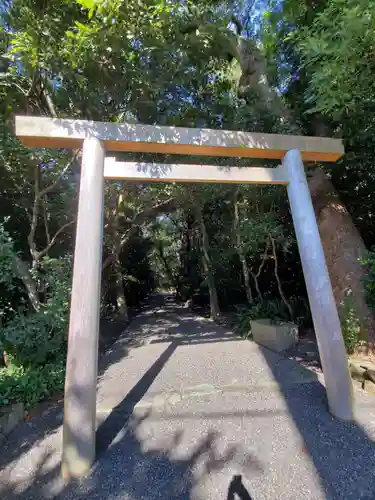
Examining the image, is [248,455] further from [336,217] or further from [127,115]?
[127,115]

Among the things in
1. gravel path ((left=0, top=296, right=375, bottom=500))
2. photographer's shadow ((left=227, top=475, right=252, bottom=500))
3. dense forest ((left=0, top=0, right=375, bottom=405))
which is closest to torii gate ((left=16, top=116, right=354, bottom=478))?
gravel path ((left=0, top=296, right=375, bottom=500))

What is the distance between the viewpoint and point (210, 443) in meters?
2.03

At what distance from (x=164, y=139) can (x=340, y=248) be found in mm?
3031

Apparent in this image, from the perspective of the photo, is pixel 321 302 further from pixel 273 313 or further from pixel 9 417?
pixel 9 417

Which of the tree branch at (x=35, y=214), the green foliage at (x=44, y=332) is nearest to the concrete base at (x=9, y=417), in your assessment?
the green foliage at (x=44, y=332)

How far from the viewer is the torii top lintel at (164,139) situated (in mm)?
2260

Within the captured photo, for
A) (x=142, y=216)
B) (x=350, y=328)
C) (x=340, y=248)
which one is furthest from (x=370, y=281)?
(x=142, y=216)

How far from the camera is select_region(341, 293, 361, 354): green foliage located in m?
3.19

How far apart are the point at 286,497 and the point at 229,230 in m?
5.24

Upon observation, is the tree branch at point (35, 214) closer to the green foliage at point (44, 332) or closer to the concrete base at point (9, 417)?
the green foliage at point (44, 332)

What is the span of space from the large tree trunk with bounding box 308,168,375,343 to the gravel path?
110cm

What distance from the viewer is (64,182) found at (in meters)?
4.58

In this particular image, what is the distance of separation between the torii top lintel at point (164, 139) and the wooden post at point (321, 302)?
25cm

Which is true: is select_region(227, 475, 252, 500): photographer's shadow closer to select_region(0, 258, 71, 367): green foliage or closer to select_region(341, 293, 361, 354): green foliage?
select_region(341, 293, 361, 354): green foliage
